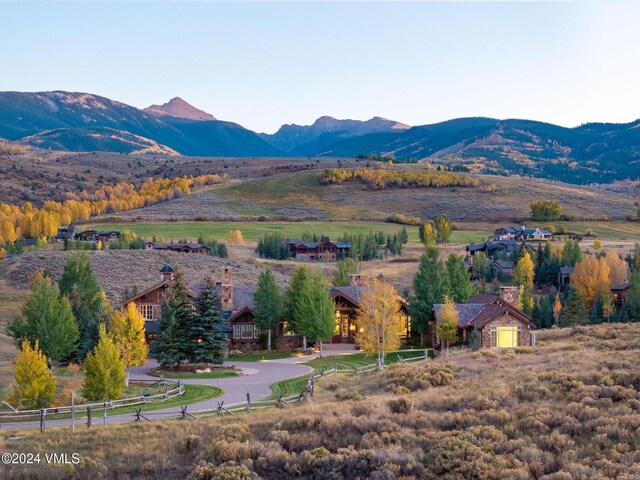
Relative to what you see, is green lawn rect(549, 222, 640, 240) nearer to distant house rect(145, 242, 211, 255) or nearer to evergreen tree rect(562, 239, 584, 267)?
evergreen tree rect(562, 239, 584, 267)

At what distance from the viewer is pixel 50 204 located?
175 m

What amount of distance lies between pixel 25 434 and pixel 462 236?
146696 millimetres

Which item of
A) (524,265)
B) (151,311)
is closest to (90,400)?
(151,311)

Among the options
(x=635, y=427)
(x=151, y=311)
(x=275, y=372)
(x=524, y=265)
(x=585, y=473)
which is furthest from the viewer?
(x=524, y=265)

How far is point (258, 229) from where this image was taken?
174 m

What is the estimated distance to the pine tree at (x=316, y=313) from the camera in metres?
61.4

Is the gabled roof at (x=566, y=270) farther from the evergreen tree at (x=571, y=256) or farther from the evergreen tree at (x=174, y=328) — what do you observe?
the evergreen tree at (x=174, y=328)

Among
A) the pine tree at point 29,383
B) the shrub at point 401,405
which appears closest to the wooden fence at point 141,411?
the pine tree at point 29,383

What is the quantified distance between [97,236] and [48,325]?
3951 inches

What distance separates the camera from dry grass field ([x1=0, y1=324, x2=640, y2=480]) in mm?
21078

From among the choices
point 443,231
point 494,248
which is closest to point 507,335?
point 494,248

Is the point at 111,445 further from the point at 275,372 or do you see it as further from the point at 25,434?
the point at 275,372

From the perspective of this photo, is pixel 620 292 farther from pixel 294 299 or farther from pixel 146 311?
pixel 146 311

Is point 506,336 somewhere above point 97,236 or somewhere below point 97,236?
below
